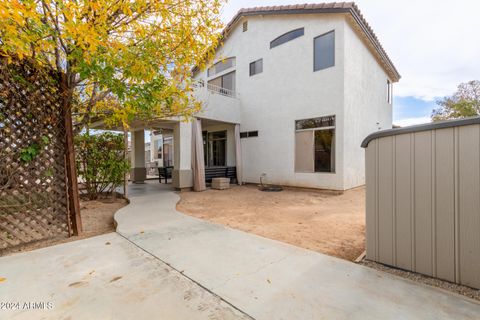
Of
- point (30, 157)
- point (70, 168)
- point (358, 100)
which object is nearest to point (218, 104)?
point (358, 100)

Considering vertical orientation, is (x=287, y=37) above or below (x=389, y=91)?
above

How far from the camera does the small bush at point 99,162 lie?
19.8 feet

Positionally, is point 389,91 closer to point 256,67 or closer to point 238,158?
point 256,67

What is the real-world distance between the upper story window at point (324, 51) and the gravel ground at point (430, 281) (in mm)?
7190

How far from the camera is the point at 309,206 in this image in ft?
19.2

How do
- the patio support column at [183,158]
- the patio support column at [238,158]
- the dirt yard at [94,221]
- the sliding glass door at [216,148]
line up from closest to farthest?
the dirt yard at [94,221] < the patio support column at [183,158] < the patio support column at [238,158] < the sliding glass door at [216,148]

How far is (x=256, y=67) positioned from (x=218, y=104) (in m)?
2.62

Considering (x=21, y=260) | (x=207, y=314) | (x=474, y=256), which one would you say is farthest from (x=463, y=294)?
(x=21, y=260)

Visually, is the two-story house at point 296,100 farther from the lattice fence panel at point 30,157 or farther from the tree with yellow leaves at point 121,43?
the lattice fence panel at point 30,157

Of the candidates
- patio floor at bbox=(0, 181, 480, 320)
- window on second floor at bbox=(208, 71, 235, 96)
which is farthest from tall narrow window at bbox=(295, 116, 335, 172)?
patio floor at bbox=(0, 181, 480, 320)

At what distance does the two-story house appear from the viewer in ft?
25.1

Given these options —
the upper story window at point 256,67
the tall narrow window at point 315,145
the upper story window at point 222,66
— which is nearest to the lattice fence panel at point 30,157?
the tall narrow window at point 315,145

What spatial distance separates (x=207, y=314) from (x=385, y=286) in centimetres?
161

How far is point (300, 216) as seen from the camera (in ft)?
15.7
